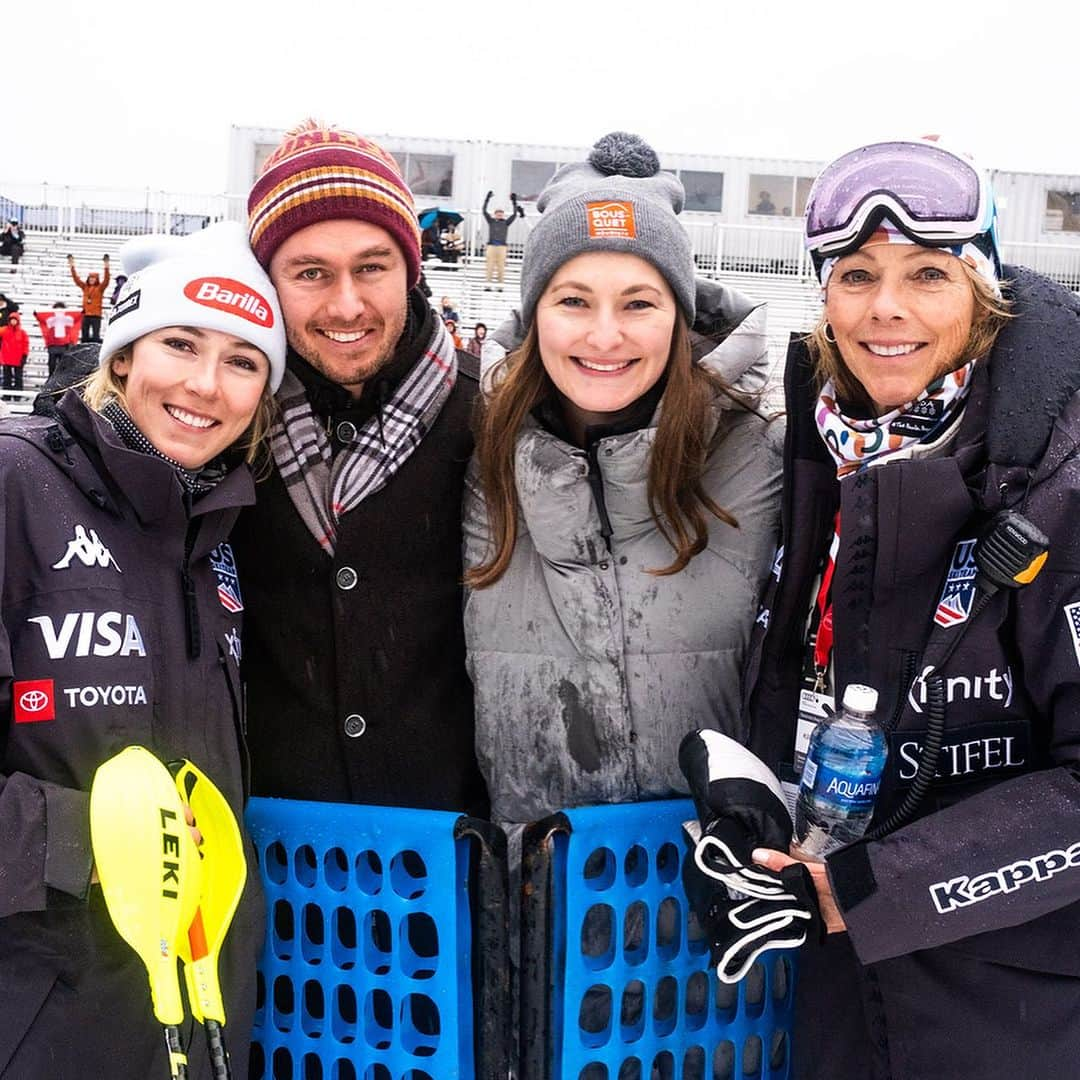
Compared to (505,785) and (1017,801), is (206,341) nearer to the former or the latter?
(505,785)

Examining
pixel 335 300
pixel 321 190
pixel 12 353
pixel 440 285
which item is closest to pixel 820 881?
pixel 335 300

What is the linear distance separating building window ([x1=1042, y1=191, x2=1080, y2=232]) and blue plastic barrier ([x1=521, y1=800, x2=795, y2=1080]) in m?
28.0

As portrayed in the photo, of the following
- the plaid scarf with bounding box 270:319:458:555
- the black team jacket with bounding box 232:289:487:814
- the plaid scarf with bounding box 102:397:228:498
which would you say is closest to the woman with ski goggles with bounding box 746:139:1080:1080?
the black team jacket with bounding box 232:289:487:814

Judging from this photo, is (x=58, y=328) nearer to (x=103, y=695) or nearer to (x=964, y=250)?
(x=103, y=695)

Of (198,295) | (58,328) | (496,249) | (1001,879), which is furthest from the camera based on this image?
(496,249)

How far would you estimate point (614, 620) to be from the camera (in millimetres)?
2641

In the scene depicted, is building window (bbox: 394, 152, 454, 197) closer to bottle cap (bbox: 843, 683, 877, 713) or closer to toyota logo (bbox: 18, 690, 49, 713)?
toyota logo (bbox: 18, 690, 49, 713)

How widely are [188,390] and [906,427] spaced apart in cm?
153

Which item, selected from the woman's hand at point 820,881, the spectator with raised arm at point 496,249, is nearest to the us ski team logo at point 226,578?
the woman's hand at point 820,881

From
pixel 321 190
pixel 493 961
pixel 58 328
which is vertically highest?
pixel 321 190

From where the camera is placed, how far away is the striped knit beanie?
280 cm

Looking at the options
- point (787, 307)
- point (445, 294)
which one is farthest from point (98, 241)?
point (787, 307)

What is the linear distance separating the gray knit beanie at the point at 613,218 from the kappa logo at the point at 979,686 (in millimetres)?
1160

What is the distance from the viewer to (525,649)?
2.73 m
